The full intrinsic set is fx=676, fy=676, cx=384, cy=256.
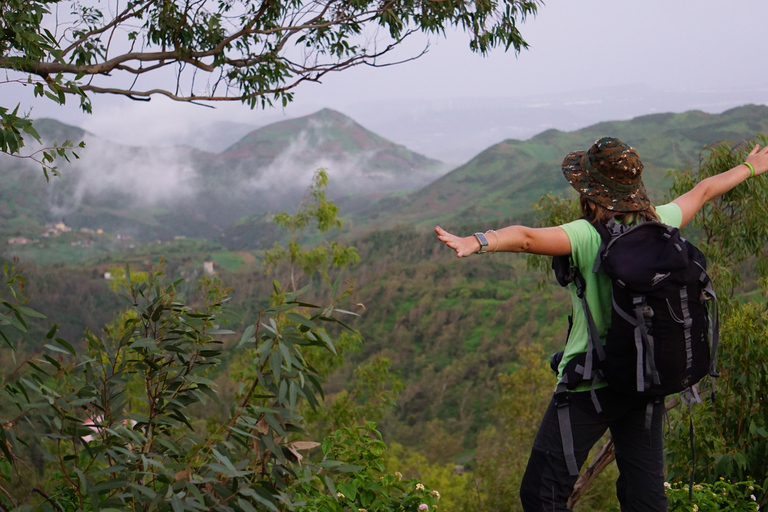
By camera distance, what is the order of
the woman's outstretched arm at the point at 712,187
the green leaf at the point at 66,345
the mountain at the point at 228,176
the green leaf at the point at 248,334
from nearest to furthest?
the green leaf at the point at 248,334 → the green leaf at the point at 66,345 → the woman's outstretched arm at the point at 712,187 → the mountain at the point at 228,176

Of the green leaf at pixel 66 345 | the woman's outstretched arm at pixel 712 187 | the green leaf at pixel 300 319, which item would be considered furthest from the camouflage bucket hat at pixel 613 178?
the green leaf at pixel 66 345

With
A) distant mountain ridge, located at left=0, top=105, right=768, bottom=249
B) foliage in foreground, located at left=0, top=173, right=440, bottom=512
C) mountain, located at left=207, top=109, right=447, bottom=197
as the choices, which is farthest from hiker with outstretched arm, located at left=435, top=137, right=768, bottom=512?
mountain, located at left=207, top=109, right=447, bottom=197

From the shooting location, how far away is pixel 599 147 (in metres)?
1.71

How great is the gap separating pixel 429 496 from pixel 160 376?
0.94m

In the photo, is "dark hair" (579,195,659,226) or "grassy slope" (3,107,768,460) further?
"grassy slope" (3,107,768,460)

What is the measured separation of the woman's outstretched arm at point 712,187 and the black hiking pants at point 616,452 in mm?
591

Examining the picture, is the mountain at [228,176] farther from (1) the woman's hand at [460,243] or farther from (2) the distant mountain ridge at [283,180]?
(1) the woman's hand at [460,243]

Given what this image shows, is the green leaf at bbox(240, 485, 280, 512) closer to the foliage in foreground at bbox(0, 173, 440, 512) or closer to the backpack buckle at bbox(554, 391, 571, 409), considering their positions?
the foliage in foreground at bbox(0, 173, 440, 512)

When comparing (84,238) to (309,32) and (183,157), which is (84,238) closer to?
(183,157)

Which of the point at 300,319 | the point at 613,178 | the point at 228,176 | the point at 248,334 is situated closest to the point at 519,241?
the point at 613,178

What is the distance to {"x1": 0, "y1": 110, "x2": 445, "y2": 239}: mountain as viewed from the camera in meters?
110

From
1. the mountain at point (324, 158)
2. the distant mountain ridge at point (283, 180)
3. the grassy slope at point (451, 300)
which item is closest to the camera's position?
the grassy slope at point (451, 300)

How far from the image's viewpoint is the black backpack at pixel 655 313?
4.87ft

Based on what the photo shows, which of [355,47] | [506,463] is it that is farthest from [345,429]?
[506,463]
